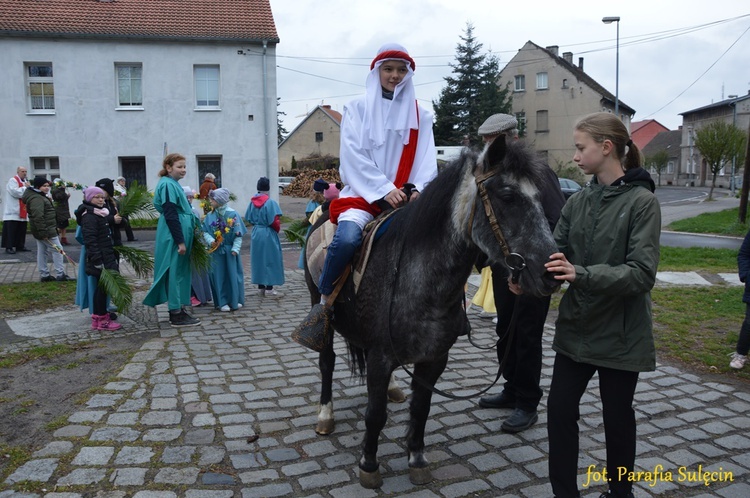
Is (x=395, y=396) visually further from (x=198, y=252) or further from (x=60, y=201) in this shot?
(x=60, y=201)

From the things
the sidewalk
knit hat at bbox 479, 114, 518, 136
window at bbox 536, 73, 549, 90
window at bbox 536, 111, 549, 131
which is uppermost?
window at bbox 536, 73, 549, 90

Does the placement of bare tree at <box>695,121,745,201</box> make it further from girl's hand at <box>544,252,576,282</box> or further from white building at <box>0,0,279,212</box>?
girl's hand at <box>544,252,576,282</box>

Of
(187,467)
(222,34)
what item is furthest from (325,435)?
(222,34)

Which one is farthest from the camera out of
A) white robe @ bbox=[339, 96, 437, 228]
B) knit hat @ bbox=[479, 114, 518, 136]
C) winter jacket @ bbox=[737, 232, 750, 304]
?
winter jacket @ bbox=[737, 232, 750, 304]

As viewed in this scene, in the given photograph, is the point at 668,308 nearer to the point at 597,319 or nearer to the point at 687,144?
the point at 597,319

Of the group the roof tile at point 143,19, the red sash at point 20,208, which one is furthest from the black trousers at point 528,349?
the roof tile at point 143,19

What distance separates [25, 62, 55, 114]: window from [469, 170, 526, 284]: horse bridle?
2510 cm

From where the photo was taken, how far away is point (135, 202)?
8.43m

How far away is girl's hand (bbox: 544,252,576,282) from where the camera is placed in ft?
8.95

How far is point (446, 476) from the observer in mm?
3801

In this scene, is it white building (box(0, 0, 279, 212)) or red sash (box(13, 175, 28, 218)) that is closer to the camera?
red sash (box(13, 175, 28, 218))

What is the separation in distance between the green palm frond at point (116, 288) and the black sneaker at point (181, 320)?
668 millimetres

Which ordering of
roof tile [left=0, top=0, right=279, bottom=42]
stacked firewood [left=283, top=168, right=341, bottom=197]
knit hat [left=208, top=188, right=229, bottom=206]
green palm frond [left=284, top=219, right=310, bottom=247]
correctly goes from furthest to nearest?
1. stacked firewood [left=283, top=168, right=341, bottom=197]
2. roof tile [left=0, top=0, right=279, bottom=42]
3. green palm frond [left=284, top=219, right=310, bottom=247]
4. knit hat [left=208, top=188, right=229, bottom=206]

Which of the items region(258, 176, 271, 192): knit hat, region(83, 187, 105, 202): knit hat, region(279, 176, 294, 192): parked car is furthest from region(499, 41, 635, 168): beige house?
region(83, 187, 105, 202): knit hat
